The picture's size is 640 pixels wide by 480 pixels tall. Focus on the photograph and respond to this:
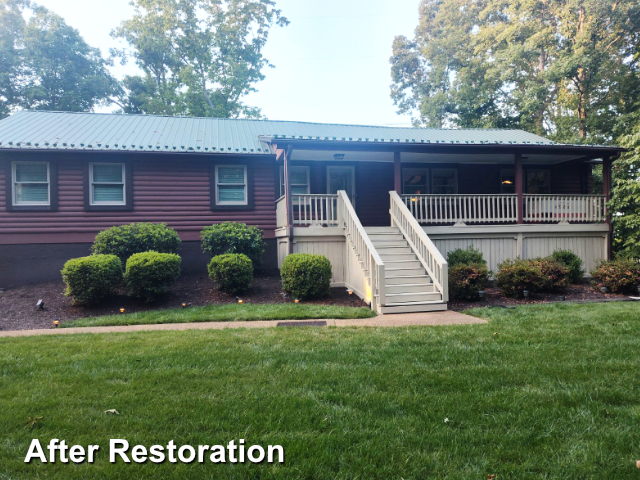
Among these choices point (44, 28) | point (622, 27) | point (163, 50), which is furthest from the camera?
point (163, 50)

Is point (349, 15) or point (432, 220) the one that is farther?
point (349, 15)

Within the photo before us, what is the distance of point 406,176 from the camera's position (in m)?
13.8

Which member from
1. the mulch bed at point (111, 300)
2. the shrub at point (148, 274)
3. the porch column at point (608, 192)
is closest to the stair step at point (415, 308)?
the mulch bed at point (111, 300)

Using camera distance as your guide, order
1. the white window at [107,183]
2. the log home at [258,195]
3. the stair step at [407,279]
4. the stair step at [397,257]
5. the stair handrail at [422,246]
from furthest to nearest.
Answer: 1. the white window at [107,183]
2. the log home at [258,195]
3. the stair step at [397,257]
4. the stair step at [407,279]
5. the stair handrail at [422,246]

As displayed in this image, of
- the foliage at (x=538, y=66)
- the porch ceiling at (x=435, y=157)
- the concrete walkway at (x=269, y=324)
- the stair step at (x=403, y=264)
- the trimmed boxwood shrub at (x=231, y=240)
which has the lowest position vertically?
the concrete walkway at (x=269, y=324)

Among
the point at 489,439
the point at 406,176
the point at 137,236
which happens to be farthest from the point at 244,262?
the point at 406,176

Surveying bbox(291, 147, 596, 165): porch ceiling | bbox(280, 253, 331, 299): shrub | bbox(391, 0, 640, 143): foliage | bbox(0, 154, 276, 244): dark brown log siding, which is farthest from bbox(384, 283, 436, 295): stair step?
bbox(391, 0, 640, 143): foliage

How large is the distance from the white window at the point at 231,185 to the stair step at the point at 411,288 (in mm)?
5872

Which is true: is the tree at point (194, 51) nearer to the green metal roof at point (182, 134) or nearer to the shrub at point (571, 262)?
the green metal roof at point (182, 134)

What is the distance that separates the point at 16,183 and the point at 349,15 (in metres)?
24.1

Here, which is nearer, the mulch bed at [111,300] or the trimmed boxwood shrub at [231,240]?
the mulch bed at [111,300]

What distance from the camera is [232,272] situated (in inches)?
326

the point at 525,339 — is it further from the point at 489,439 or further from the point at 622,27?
the point at 622,27

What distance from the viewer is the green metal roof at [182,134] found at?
10.4 metres
